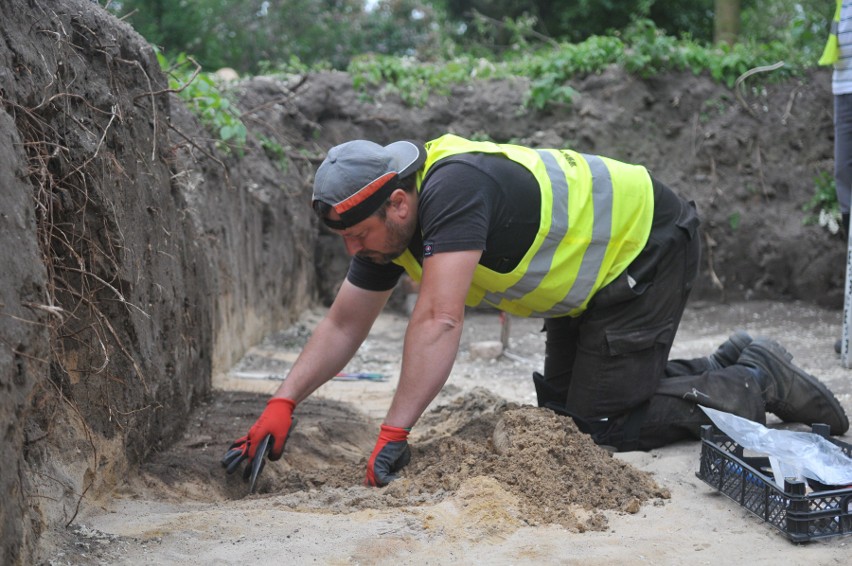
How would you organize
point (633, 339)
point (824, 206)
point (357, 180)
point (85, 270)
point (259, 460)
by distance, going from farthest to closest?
point (824, 206)
point (633, 339)
point (259, 460)
point (357, 180)
point (85, 270)

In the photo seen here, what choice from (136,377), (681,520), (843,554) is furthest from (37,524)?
(843,554)

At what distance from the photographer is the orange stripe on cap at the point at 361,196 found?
107 inches

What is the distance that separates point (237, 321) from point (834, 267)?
16.1 ft

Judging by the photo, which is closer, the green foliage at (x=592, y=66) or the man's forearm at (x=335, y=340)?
the man's forearm at (x=335, y=340)

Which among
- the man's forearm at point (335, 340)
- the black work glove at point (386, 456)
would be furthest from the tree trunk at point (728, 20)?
the black work glove at point (386, 456)

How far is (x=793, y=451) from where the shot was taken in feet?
9.04

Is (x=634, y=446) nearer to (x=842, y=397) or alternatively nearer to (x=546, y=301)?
(x=546, y=301)

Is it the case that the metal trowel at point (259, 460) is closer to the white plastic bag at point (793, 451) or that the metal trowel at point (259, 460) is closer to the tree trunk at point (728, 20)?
the white plastic bag at point (793, 451)

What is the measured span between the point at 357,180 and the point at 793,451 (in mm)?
1600

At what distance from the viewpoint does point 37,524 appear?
6.78 ft

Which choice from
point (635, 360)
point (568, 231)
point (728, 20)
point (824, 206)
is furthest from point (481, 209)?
point (728, 20)

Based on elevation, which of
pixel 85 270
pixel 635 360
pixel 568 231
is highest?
pixel 568 231

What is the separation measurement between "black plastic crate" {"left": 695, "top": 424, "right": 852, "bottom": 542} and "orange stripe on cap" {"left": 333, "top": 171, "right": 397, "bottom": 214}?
129cm

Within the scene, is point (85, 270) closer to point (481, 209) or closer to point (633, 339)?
point (481, 209)
